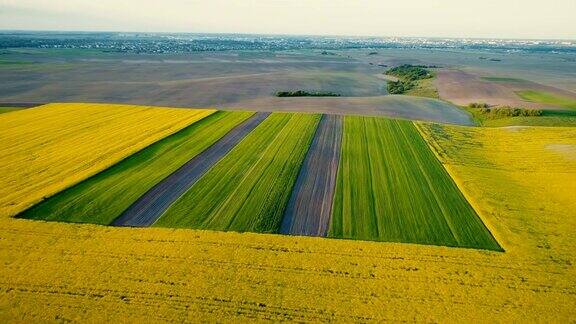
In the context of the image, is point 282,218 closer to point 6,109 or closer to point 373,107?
point 373,107

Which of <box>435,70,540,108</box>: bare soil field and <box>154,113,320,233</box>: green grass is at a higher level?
<box>435,70,540,108</box>: bare soil field

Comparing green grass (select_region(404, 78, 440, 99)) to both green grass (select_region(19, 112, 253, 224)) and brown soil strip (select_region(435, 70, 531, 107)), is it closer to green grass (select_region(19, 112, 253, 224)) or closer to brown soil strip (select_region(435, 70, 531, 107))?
brown soil strip (select_region(435, 70, 531, 107))

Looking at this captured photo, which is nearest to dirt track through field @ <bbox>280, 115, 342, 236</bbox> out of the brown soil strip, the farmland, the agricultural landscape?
the agricultural landscape

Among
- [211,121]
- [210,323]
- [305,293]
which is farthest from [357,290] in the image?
[211,121]

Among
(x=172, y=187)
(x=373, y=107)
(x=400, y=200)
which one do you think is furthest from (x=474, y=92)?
(x=172, y=187)

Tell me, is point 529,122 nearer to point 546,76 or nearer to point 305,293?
point 305,293
